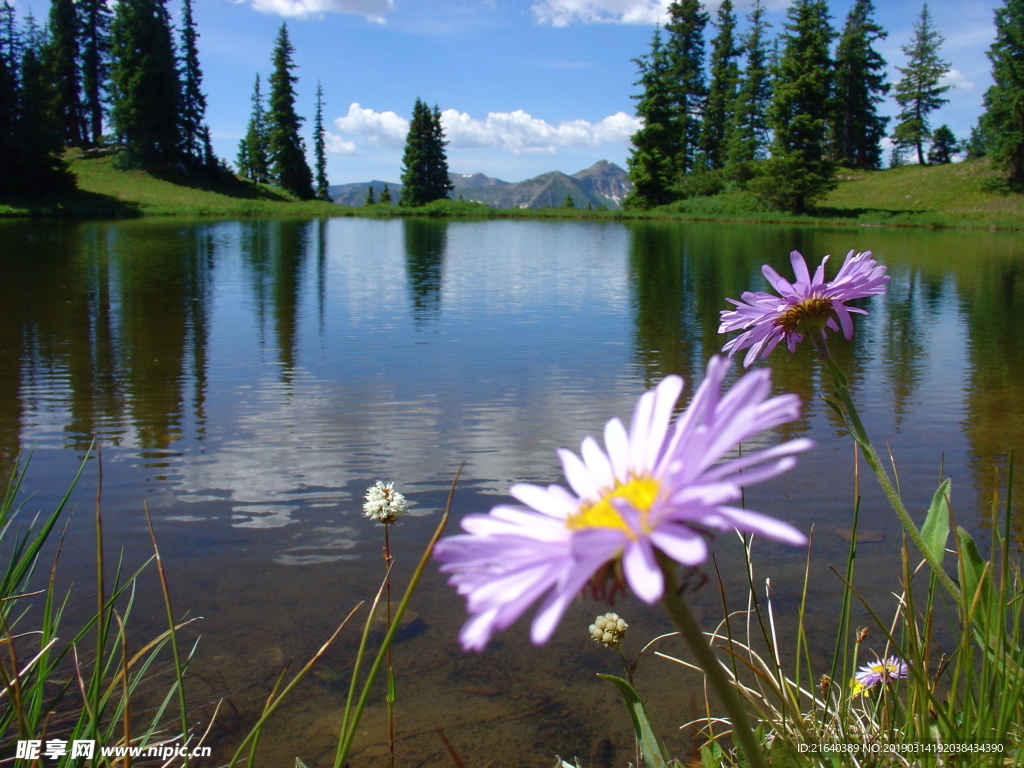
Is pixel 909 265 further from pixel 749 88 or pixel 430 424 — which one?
pixel 749 88

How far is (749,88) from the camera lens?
152 feet

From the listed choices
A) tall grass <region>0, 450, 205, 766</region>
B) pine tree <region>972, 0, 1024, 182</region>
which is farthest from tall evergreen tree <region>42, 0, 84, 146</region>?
tall grass <region>0, 450, 205, 766</region>

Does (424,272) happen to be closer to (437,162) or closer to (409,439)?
(409,439)

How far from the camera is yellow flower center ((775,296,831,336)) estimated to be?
136 centimetres

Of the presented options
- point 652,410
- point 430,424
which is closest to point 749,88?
point 430,424

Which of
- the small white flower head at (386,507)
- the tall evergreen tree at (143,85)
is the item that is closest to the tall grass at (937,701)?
the small white flower head at (386,507)

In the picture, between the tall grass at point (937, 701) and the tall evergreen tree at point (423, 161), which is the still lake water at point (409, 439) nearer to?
the tall grass at point (937, 701)

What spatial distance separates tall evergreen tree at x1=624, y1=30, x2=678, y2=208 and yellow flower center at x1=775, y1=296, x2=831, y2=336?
4403cm

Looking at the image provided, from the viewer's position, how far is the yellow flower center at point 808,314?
1362mm

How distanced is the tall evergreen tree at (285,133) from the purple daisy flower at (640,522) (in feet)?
179

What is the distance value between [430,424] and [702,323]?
16.0 ft

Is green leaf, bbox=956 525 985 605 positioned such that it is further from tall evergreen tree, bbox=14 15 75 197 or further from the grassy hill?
tall evergreen tree, bbox=14 15 75 197

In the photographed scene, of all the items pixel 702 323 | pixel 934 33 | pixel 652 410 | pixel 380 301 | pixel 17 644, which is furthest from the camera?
pixel 934 33

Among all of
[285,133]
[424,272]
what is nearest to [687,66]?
[285,133]
